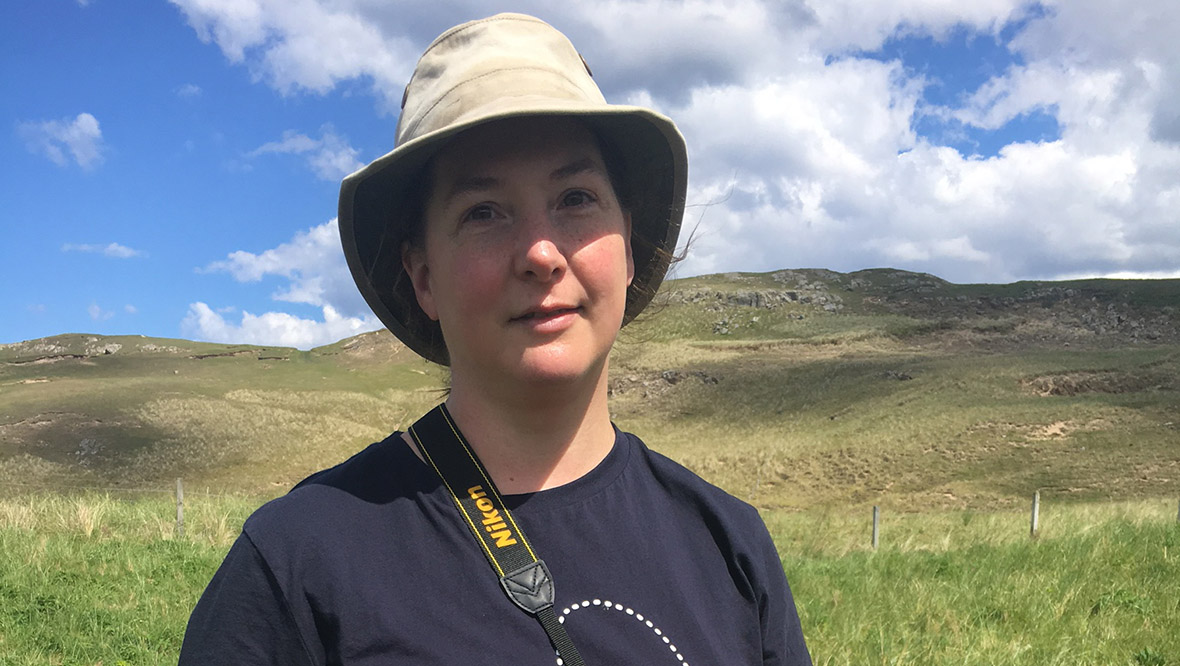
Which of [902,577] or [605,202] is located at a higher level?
[605,202]

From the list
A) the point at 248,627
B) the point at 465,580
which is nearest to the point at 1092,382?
the point at 465,580

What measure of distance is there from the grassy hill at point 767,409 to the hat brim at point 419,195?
0.34 metres

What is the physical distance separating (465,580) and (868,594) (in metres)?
6.30

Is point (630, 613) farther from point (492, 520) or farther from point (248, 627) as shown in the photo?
point (248, 627)

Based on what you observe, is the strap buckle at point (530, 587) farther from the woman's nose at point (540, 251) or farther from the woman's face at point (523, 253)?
the woman's nose at point (540, 251)

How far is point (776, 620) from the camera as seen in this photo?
1608mm

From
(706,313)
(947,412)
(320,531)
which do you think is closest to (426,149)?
(320,531)

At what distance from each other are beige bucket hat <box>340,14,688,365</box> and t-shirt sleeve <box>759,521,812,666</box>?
790 millimetres

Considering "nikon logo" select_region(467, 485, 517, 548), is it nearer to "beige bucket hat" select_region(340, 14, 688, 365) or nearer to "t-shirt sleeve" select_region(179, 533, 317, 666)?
"t-shirt sleeve" select_region(179, 533, 317, 666)

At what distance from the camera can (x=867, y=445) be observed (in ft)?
94.2

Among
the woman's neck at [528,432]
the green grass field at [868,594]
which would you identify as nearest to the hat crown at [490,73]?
the woman's neck at [528,432]

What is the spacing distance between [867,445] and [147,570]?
2619cm

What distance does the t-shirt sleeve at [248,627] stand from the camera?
1174mm

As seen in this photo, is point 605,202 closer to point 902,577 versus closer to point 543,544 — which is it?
point 543,544
